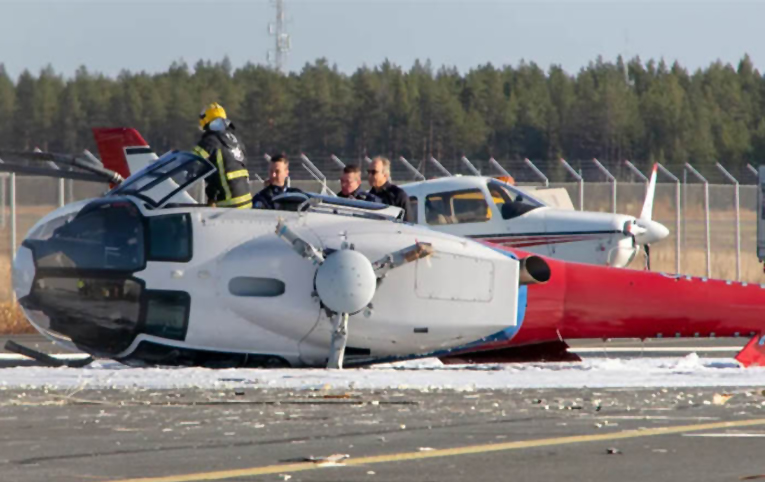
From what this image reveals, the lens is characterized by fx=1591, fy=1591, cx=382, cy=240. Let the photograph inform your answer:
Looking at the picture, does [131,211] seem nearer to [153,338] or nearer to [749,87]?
[153,338]

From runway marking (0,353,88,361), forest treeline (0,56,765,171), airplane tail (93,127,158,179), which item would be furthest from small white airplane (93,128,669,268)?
forest treeline (0,56,765,171)

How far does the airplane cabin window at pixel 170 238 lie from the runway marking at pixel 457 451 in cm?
493

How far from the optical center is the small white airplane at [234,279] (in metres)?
13.5

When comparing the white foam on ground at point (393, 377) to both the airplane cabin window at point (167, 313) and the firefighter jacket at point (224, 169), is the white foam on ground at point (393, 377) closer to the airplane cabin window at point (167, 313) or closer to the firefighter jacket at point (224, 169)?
the airplane cabin window at point (167, 313)

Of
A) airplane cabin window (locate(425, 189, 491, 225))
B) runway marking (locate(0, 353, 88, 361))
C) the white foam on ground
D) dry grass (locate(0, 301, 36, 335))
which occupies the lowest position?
runway marking (locate(0, 353, 88, 361))

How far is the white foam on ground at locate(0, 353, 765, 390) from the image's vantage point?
12.6m

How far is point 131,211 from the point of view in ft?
44.7

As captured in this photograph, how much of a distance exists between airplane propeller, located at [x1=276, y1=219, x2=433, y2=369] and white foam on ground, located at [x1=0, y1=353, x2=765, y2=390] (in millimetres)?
385

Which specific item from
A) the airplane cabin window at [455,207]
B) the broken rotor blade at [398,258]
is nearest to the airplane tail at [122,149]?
the airplane cabin window at [455,207]

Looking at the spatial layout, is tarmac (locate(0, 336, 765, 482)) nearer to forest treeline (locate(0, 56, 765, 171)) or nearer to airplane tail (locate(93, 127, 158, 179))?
airplane tail (locate(93, 127, 158, 179))

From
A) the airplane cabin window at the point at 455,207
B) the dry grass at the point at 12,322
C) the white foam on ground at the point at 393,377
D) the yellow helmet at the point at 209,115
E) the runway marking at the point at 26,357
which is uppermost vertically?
the yellow helmet at the point at 209,115

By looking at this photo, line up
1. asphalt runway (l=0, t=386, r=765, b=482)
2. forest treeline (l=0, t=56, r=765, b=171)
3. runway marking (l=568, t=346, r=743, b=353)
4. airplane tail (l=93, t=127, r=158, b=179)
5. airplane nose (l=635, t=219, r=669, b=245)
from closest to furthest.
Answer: asphalt runway (l=0, t=386, r=765, b=482), runway marking (l=568, t=346, r=743, b=353), airplane nose (l=635, t=219, r=669, b=245), airplane tail (l=93, t=127, r=158, b=179), forest treeline (l=0, t=56, r=765, b=171)

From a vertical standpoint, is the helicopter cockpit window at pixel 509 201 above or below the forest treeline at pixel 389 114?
below

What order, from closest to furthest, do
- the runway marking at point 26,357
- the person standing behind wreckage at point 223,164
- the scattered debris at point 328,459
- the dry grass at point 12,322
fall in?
the scattered debris at point 328,459 < the person standing behind wreckage at point 223,164 < the runway marking at point 26,357 < the dry grass at point 12,322
